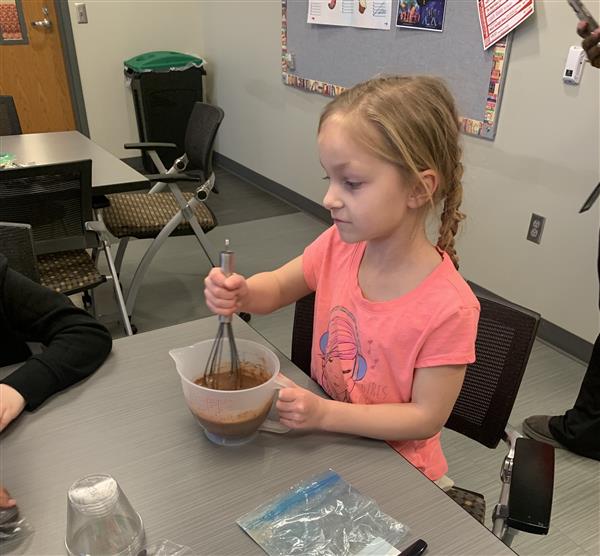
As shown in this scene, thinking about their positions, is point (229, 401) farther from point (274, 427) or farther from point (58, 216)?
point (58, 216)

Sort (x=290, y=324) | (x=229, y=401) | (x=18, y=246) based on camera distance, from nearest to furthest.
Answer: (x=229, y=401), (x=18, y=246), (x=290, y=324)

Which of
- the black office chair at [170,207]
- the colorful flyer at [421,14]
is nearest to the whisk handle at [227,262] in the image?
the black office chair at [170,207]

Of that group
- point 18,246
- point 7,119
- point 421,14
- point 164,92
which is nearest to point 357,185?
point 18,246

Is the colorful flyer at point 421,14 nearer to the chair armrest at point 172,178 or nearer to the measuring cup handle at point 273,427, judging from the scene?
the chair armrest at point 172,178

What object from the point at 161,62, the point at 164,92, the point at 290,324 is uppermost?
the point at 161,62

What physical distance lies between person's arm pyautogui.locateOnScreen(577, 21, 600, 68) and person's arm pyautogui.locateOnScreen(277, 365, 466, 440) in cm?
120

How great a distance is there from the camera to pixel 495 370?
101cm

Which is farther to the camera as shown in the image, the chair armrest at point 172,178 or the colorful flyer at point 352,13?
the colorful flyer at point 352,13

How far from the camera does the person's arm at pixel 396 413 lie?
2.51 feet

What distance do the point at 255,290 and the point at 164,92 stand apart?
369cm

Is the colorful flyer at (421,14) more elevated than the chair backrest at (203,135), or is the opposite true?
the colorful flyer at (421,14)

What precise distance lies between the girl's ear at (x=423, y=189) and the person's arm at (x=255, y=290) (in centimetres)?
29

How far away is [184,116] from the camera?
435cm

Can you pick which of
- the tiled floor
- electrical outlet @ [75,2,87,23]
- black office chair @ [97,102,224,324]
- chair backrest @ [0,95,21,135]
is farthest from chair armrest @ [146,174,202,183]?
electrical outlet @ [75,2,87,23]
